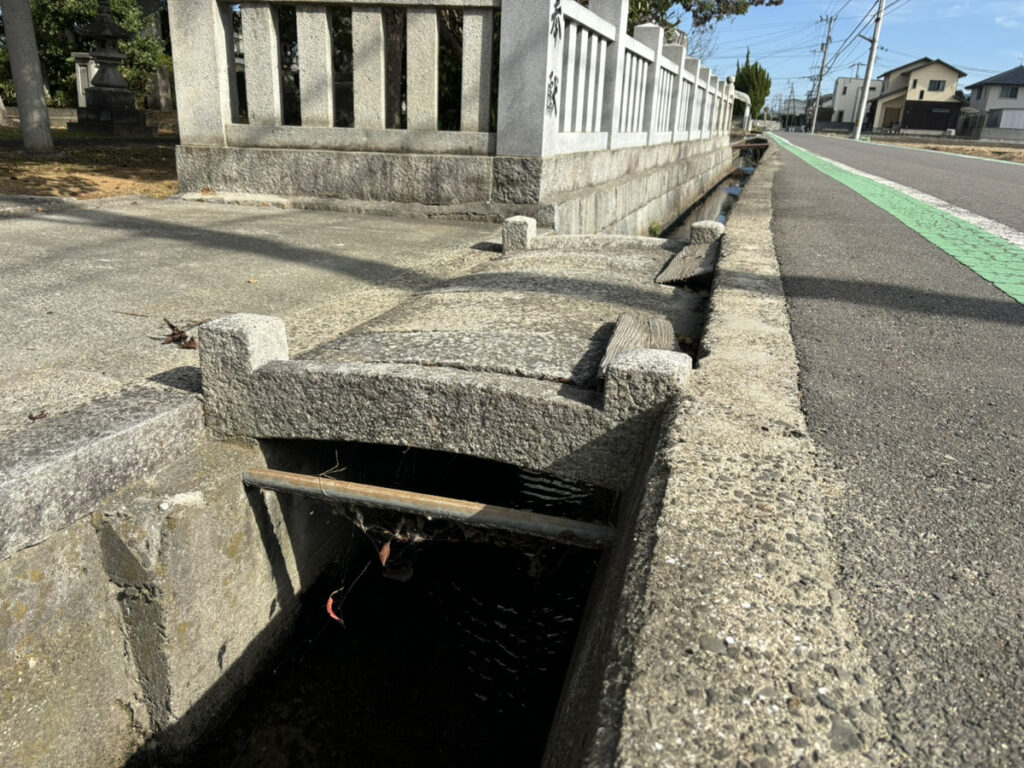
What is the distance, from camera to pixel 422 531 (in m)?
2.44

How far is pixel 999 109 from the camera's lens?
Answer: 56219mm

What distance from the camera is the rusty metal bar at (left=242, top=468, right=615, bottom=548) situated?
210cm

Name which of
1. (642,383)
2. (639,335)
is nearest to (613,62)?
(639,335)

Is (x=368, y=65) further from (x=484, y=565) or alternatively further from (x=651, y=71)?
(x=651, y=71)

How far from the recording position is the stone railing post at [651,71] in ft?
31.1

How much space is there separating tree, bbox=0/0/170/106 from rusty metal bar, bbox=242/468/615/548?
736 inches

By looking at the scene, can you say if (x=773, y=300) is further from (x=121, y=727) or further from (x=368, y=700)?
(x=121, y=727)

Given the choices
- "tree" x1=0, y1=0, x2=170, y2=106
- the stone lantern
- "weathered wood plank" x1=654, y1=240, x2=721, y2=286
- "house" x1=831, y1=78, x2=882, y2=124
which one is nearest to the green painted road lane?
"weathered wood plank" x1=654, y1=240, x2=721, y2=286

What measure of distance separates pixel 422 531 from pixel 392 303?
119 cm

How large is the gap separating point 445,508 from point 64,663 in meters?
1.07

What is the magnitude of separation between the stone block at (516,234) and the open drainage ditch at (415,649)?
5.06 ft

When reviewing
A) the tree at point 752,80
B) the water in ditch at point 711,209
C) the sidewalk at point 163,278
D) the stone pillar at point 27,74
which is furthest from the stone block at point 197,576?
the tree at point 752,80

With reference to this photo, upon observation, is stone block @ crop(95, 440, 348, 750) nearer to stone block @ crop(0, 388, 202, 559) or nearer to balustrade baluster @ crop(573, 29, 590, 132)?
stone block @ crop(0, 388, 202, 559)

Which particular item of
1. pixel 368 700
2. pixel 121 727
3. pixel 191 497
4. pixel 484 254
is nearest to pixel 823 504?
pixel 191 497
